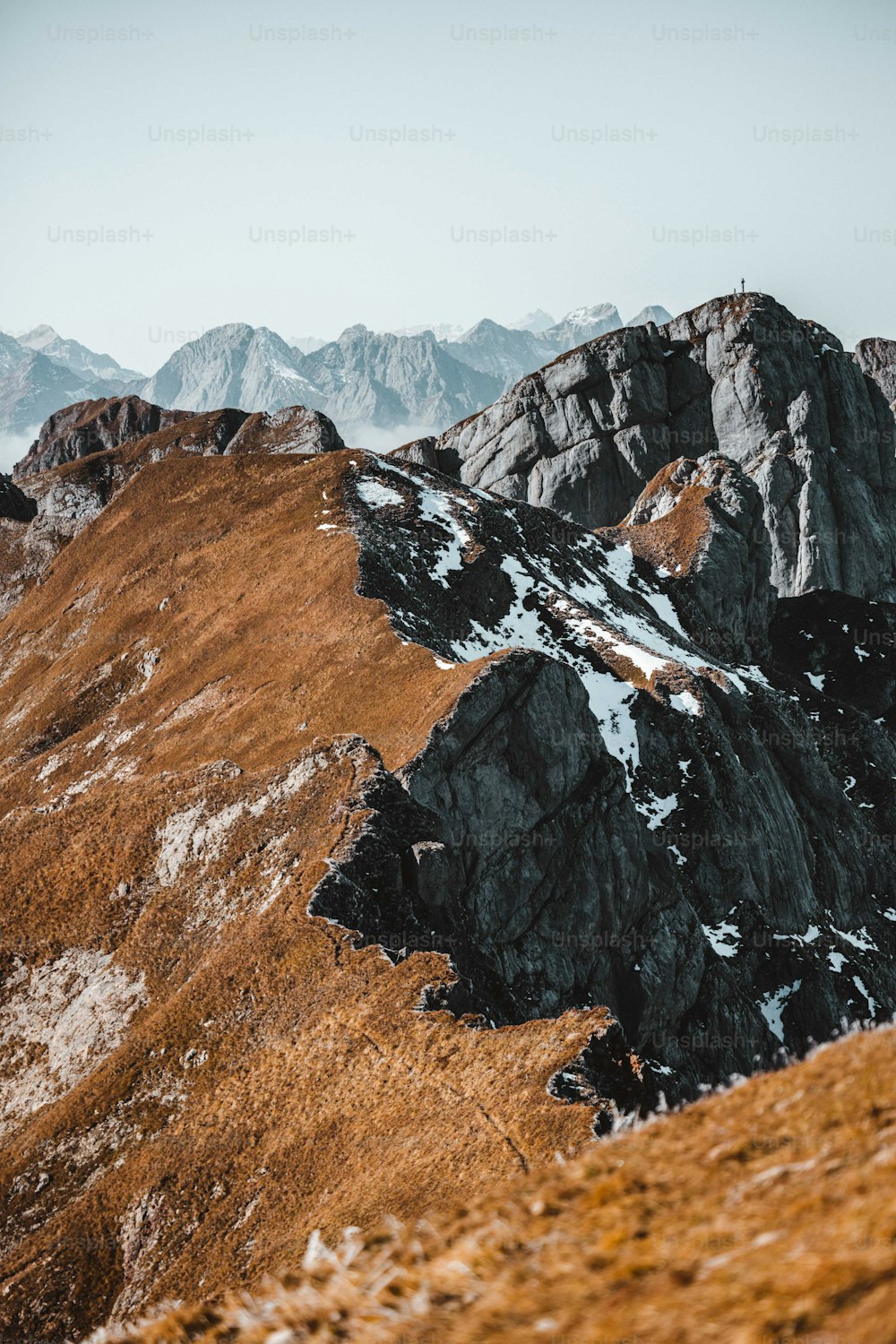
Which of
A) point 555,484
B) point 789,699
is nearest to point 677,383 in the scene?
point 555,484

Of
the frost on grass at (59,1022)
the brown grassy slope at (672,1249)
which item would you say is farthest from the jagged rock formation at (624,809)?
the brown grassy slope at (672,1249)

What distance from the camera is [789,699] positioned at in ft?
305

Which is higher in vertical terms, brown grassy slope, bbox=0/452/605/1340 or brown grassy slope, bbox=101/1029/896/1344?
brown grassy slope, bbox=101/1029/896/1344

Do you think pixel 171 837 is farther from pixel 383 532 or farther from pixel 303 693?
pixel 383 532

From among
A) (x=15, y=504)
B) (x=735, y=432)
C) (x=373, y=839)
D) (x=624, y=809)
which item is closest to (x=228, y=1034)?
(x=373, y=839)

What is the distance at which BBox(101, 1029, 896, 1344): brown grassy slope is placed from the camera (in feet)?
24.7

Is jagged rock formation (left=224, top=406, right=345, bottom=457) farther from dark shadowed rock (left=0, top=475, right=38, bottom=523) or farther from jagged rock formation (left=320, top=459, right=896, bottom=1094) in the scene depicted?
jagged rock formation (left=320, top=459, right=896, bottom=1094)

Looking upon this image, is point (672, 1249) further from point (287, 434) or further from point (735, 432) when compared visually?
point (735, 432)

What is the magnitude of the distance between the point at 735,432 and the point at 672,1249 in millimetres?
169705

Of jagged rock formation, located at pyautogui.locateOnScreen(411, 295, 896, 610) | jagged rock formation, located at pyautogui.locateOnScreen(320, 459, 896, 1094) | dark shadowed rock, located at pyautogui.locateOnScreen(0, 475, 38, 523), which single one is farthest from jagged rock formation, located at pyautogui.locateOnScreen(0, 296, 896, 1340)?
jagged rock formation, located at pyautogui.locateOnScreen(411, 295, 896, 610)

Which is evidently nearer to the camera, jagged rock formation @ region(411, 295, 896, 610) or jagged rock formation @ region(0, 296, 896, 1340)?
jagged rock formation @ region(0, 296, 896, 1340)

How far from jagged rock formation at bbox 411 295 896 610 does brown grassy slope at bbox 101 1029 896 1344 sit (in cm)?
15411

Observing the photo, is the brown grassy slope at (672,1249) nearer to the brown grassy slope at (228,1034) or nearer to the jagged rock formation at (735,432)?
the brown grassy slope at (228,1034)

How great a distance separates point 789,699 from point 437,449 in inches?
4011
